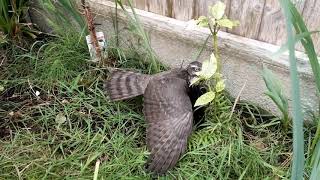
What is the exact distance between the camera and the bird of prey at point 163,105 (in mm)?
2107

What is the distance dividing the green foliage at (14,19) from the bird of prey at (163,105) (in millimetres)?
786

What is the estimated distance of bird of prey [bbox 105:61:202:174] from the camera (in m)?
2.11

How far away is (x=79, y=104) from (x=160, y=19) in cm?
67

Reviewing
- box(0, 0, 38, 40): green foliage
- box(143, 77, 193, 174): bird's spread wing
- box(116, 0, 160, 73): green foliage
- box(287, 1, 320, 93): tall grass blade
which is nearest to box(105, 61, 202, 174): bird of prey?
box(143, 77, 193, 174): bird's spread wing

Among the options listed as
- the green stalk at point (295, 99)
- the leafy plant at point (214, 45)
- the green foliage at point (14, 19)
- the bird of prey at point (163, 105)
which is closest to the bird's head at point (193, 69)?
the bird of prey at point (163, 105)

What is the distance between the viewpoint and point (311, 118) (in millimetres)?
2232

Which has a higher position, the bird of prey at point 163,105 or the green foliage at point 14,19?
the green foliage at point 14,19

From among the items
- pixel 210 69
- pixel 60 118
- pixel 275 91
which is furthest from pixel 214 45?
pixel 60 118

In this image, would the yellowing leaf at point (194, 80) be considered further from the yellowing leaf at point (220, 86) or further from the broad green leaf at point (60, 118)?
the broad green leaf at point (60, 118)

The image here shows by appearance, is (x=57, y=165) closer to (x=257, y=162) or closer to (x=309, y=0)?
(x=257, y=162)

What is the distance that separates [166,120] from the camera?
2188 mm

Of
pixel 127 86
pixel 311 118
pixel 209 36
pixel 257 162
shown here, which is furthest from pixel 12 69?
pixel 311 118

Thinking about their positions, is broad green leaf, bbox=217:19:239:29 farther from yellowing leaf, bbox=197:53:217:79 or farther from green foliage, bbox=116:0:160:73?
green foliage, bbox=116:0:160:73

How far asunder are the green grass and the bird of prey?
0.22 ft
